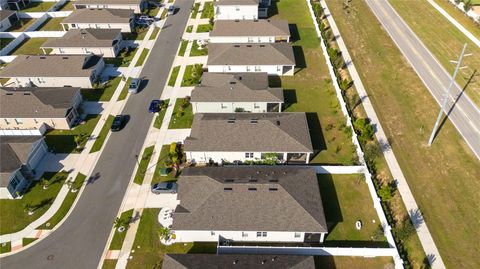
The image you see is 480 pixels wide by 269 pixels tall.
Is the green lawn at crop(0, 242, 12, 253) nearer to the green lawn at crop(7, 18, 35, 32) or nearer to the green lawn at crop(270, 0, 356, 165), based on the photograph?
the green lawn at crop(270, 0, 356, 165)

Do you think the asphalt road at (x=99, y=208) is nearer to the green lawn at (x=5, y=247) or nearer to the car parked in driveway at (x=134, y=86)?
the car parked in driveway at (x=134, y=86)

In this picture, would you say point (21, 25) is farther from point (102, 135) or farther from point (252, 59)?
point (252, 59)

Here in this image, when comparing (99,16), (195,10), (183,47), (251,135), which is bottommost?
(183,47)

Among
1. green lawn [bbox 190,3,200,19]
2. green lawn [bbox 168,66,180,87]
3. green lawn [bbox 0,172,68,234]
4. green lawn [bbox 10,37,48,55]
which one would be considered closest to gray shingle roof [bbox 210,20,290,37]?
green lawn [bbox 168,66,180,87]

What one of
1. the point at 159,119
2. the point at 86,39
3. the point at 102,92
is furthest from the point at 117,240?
the point at 86,39

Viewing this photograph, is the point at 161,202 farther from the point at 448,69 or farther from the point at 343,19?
the point at 343,19

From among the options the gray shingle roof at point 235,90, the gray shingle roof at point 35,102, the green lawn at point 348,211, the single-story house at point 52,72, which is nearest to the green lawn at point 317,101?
the green lawn at point 348,211
